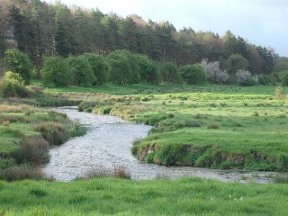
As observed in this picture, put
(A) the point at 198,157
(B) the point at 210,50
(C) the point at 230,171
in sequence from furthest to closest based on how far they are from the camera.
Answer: (B) the point at 210,50 < (A) the point at 198,157 < (C) the point at 230,171

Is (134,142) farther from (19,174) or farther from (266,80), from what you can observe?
(266,80)

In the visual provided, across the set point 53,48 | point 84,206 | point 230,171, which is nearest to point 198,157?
point 230,171

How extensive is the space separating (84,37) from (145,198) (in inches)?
5211

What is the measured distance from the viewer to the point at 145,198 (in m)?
16.6

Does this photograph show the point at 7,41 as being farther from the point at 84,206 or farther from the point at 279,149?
the point at 84,206

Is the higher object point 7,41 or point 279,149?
point 7,41

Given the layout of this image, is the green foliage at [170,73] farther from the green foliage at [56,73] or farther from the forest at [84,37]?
the green foliage at [56,73]

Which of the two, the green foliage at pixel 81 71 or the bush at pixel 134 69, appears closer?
the green foliage at pixel 81 71

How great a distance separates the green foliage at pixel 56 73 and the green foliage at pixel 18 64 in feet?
15.2

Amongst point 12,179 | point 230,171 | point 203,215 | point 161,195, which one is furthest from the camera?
point 230,171

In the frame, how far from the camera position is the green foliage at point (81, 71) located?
103750 millimetres

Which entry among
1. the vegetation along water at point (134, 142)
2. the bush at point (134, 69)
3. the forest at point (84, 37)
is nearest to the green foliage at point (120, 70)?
the vegetation along water at point (134, 142)

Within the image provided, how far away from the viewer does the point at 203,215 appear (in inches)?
528

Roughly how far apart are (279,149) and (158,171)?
25.7 feet
